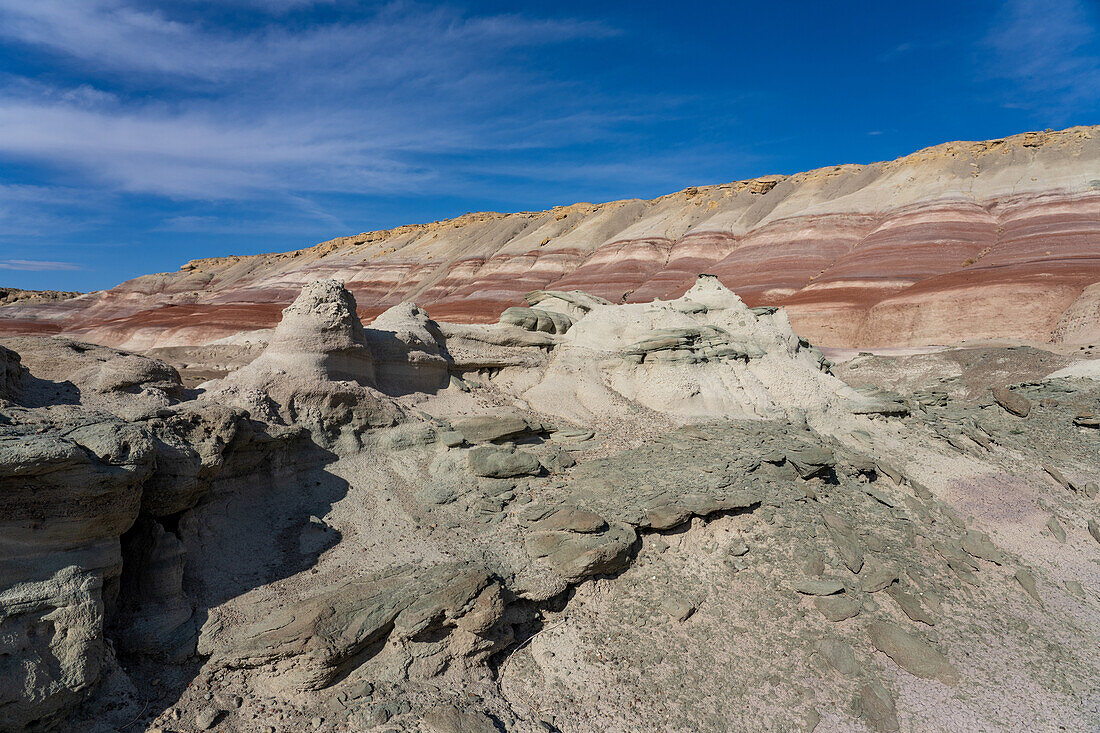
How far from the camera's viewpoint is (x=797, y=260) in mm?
38938

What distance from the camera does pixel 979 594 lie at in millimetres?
7328

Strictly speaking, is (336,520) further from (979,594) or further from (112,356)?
(979,594)

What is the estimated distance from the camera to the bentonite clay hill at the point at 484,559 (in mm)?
4613

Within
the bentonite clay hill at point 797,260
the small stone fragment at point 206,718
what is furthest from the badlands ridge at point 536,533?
the bentonite clay hill at point 797,260

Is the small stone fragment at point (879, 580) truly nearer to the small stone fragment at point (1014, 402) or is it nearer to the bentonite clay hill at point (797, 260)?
the small stone fragment at point (1014, 402)

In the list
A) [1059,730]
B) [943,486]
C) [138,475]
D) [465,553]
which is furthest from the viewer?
[943,486]

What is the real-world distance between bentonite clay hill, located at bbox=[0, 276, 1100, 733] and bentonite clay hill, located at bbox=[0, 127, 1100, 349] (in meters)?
16.6

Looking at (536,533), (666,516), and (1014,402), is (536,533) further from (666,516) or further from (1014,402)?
(1014,402)

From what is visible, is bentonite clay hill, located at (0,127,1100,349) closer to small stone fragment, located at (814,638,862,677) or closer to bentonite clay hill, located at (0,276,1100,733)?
bentonite clay hill, located at (0,276,1100,733)

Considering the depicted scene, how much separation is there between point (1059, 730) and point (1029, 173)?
48.8 metres

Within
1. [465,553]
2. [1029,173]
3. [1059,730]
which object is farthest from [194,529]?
[1029,173]

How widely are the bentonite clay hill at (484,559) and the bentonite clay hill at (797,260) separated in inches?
652

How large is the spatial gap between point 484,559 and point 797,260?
127 feet

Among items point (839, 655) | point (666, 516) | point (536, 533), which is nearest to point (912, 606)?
point (839, 655)
